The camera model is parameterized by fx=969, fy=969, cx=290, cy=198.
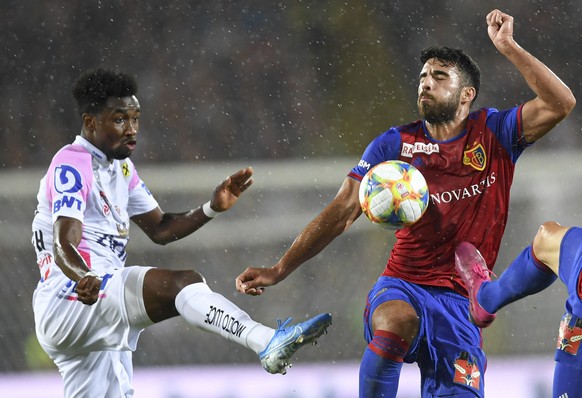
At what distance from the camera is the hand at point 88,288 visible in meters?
4.07

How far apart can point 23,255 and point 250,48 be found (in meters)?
3.20

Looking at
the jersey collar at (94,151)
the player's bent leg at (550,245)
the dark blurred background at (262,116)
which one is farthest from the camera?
the dark blurred background at (262,116)

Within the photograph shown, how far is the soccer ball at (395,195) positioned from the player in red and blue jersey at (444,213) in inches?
7.9

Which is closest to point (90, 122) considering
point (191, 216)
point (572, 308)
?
point (191, 216)

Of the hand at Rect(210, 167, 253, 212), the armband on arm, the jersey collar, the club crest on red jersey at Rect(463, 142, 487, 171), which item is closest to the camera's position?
the club crest on red jersey at Rect(463, 142, 487, 171)

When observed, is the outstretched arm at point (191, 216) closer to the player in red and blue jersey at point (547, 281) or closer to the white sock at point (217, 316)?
the white sock at point (217, 316)

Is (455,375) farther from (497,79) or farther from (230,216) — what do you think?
(497,79)

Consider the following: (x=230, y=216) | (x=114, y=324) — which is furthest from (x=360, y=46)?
(x=114, y=324)

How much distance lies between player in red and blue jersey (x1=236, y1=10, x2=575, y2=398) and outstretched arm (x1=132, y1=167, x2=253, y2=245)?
0.61m

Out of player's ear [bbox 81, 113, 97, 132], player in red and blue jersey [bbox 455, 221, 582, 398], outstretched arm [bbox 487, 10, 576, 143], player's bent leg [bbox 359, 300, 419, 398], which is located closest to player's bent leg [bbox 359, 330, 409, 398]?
player's bent leg [bbox 359, 300, 419, 398]

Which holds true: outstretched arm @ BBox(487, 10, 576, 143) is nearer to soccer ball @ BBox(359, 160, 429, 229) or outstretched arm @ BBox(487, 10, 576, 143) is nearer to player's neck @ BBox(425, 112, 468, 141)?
player's neck @ BBox(425, 112, 468, 141)

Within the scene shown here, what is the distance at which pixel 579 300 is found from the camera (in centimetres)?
366

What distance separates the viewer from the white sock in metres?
4.15

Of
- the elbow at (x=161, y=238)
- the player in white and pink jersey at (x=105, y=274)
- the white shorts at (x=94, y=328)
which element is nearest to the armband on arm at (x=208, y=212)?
the player in white and pink jersey at (x=105, y=274)
